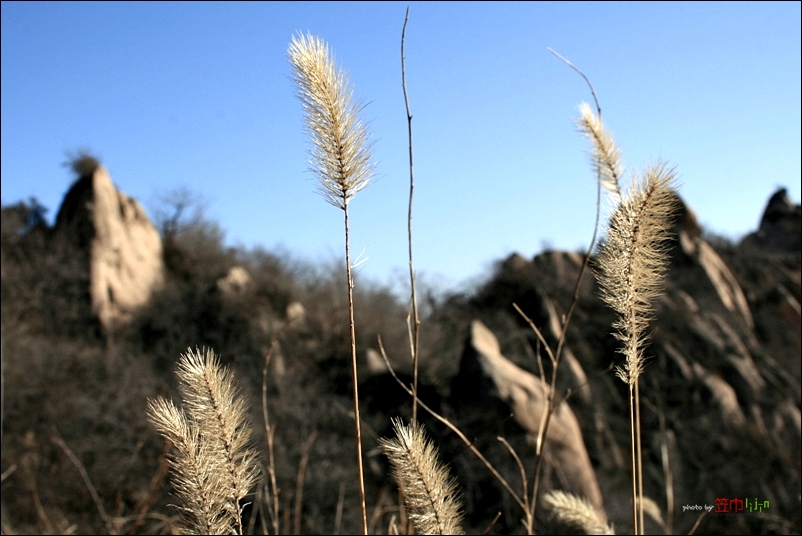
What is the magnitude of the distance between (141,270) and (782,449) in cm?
1624

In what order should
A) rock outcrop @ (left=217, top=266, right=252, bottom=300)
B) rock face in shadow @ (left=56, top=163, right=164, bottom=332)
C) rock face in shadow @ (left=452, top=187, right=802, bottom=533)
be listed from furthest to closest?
rock outcrop @ (left=217, top=266, right=252, bottom=300) → rock face in shadow @ (left=56, top=163, right=164, bottom=332) → rock face in shadow @ (left=452, top=187, right=802, bottom=533)

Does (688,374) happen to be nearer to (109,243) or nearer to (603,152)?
(603,152)

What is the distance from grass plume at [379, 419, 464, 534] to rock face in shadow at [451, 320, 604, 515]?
8796 millimetres

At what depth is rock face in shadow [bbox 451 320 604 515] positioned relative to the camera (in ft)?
33.1

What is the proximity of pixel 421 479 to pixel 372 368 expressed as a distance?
43.5ft

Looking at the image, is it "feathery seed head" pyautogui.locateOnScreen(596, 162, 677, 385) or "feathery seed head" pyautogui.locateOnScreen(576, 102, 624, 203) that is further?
"feathery seed head" pyautogui.locateOnScreen(576, 102, 624, 203)

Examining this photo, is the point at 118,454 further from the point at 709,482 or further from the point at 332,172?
the point at 332,172

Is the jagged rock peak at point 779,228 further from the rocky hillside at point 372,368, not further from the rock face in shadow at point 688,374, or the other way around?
the rock face in shadow at point 688,374

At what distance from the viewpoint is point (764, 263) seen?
61.0 feet

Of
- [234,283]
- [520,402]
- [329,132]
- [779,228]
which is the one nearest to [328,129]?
[329,132]

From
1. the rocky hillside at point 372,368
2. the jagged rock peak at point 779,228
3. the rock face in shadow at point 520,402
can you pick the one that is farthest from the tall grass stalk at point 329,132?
the jagged rock peak at point 779,228

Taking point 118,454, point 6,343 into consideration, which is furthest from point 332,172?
point 6,343

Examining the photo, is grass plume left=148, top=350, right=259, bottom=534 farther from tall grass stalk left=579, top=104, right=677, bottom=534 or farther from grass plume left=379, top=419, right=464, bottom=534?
tall grass stalk left=579, top=104, right=677, bottom=534

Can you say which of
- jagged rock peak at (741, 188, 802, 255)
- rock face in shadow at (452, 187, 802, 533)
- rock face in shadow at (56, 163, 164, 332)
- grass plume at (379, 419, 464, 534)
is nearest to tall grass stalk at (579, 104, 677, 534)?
grass plume at (379, 419, 464, 534)
